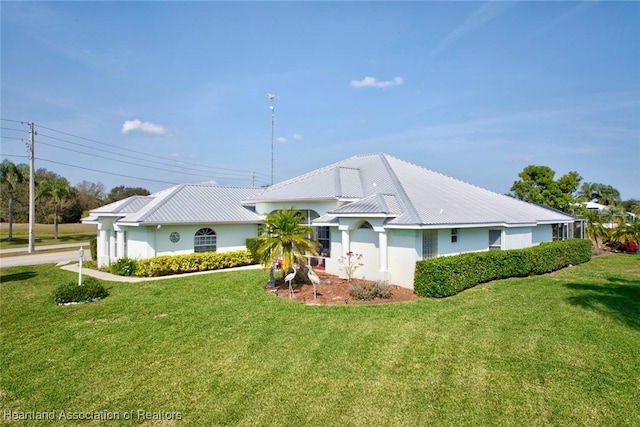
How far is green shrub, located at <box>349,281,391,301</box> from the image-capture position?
45.8 feet

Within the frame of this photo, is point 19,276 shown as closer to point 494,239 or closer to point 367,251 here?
point 367,251

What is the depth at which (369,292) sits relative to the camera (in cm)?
1402

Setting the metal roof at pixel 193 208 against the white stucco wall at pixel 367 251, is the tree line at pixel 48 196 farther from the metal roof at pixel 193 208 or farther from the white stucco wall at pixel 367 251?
the white stucco wall at pixel 367 251

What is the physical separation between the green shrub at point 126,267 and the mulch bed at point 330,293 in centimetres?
A: 877

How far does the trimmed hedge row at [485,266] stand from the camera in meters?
14.5

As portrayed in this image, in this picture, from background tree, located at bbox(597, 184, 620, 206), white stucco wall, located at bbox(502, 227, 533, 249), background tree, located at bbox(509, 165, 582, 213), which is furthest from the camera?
background tree, located at bbox(597, 184, 620, 206)

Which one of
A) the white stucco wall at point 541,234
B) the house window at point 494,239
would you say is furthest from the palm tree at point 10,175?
the white stucco wall at point 541,234

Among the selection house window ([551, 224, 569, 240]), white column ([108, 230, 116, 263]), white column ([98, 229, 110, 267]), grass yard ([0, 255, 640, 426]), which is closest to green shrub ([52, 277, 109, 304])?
grass yard ([0, 255, 640, 426])

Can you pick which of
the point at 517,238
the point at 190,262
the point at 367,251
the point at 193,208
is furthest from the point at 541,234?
the point at 193,208

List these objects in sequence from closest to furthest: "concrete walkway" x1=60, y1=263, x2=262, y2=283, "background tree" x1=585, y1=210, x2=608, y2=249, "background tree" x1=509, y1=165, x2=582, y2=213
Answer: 1. "concrete walkway" x1=60, y1=263, x2=262, y2=283
2. "background tree" x1=585, y1=210, x2=608, y2=249
3. "background tree" x1=509, y1=165, x2=582, y2=213

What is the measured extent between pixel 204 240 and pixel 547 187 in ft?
126

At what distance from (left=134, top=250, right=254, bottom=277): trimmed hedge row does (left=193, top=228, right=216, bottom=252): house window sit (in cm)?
125

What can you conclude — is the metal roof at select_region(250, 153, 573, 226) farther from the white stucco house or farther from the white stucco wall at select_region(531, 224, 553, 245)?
the white stucco wall at select_region(531, 224, 553, 245)

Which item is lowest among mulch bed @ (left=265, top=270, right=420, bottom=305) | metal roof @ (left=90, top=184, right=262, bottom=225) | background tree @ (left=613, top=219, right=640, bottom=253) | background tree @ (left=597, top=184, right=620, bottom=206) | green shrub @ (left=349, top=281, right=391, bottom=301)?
mulch bed @ (left=265, top=270, right=420, bottom=305)
